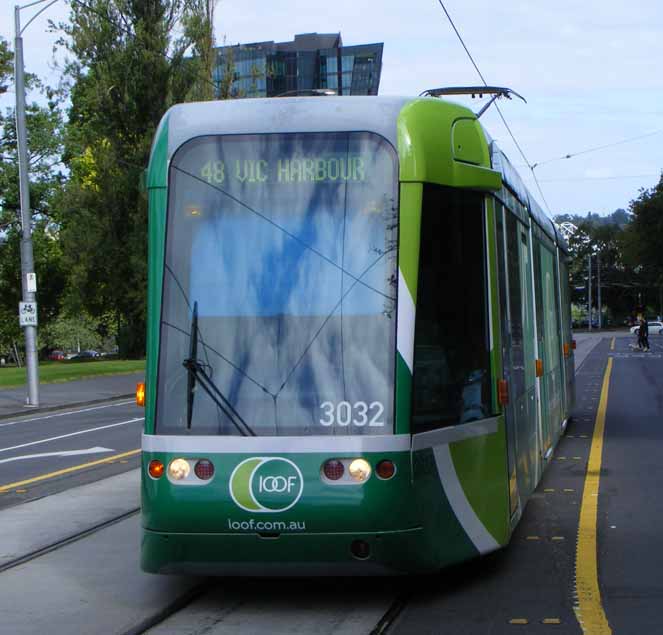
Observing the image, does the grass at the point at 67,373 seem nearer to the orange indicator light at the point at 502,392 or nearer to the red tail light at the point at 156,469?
the orange indicator light at the point at 502,392

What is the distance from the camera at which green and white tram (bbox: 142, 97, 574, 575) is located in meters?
6.44

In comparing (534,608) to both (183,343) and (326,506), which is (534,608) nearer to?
(326,506)

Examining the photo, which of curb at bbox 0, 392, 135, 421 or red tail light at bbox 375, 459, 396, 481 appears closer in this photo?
red tail light at bbox 375, 459, 396, 481

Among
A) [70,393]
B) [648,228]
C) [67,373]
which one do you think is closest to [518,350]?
[70,393]

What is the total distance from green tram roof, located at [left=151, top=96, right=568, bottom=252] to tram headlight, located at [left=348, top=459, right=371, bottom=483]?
174 cm

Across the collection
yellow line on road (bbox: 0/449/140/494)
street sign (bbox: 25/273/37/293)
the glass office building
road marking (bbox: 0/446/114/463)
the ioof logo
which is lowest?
road marking (bbox: 0/446/114/463)

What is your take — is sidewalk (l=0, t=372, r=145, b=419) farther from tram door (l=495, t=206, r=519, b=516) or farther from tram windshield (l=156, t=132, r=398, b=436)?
tram windshield (l=156, t=132, r=398, b=436)

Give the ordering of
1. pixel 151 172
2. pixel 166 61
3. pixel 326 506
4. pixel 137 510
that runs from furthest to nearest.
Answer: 1. pixel 166 61
2. pixel 137 510
3. pixel 151 172
4. pixel 326 506

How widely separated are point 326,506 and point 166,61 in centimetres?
4466

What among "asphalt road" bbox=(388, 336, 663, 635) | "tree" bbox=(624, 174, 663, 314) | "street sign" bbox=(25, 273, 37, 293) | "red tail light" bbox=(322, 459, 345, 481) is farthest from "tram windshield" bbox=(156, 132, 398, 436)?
"tree" bbox=(624, 174, 663, 314)

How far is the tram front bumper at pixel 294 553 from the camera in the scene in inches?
252

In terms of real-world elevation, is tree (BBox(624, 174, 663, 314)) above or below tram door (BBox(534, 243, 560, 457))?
above

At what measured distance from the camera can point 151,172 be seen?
23.0 feet

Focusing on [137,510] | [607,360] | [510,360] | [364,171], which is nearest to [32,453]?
[137,510]
